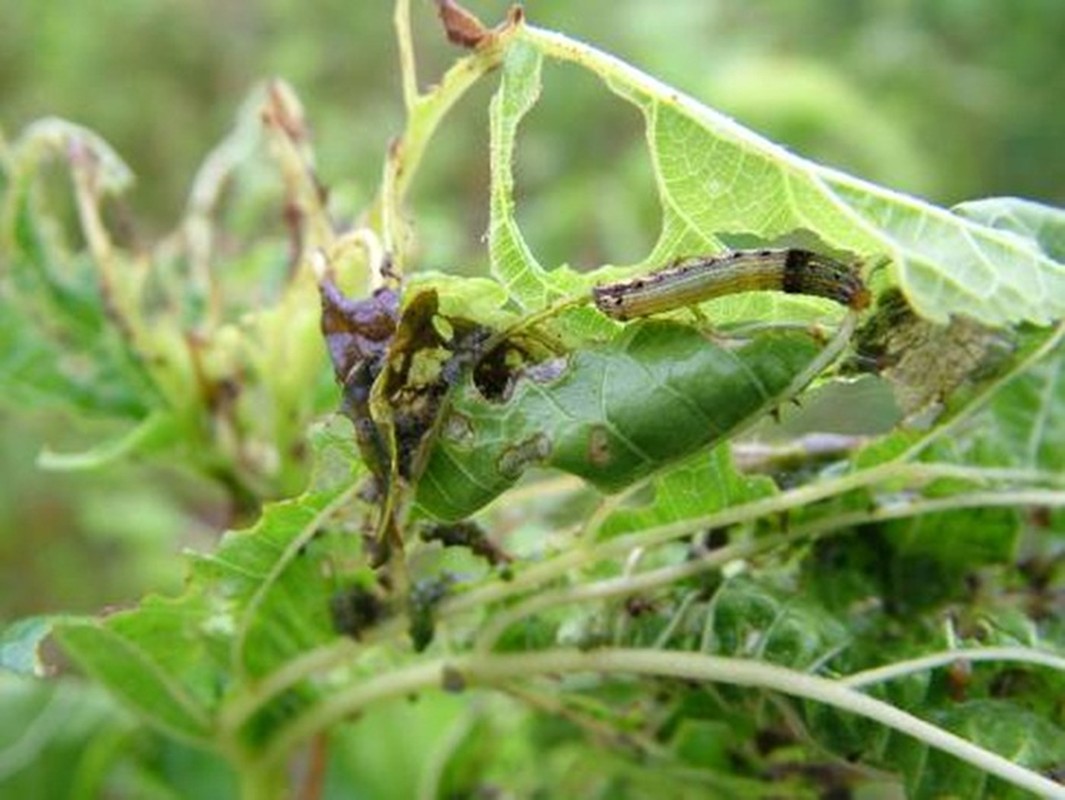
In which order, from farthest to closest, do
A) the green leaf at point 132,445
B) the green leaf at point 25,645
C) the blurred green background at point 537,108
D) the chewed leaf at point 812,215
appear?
the blurred green background at point 537,108, the green leaf at point 132,445, the green leaf at point 25,645, the chewed leaf at point 812,215

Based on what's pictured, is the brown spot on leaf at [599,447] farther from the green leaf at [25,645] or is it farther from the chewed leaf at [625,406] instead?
the green leaf at [25,645]

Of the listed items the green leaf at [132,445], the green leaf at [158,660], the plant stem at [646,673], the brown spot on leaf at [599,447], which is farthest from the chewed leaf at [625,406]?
the green leaf at [132,445]

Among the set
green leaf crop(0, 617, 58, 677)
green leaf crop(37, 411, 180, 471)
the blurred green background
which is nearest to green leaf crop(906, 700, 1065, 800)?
green leaf crop(0, 617, 58, 677)

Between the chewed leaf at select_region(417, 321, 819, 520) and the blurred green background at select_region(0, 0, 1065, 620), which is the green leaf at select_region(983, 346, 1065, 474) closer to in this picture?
the chewed leaf at select_region(417, 321, 819, 520)

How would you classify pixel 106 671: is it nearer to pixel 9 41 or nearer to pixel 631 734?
pixel 631 734

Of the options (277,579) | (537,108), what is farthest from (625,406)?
(537,108)

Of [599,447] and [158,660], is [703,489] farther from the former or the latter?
[158,660]
